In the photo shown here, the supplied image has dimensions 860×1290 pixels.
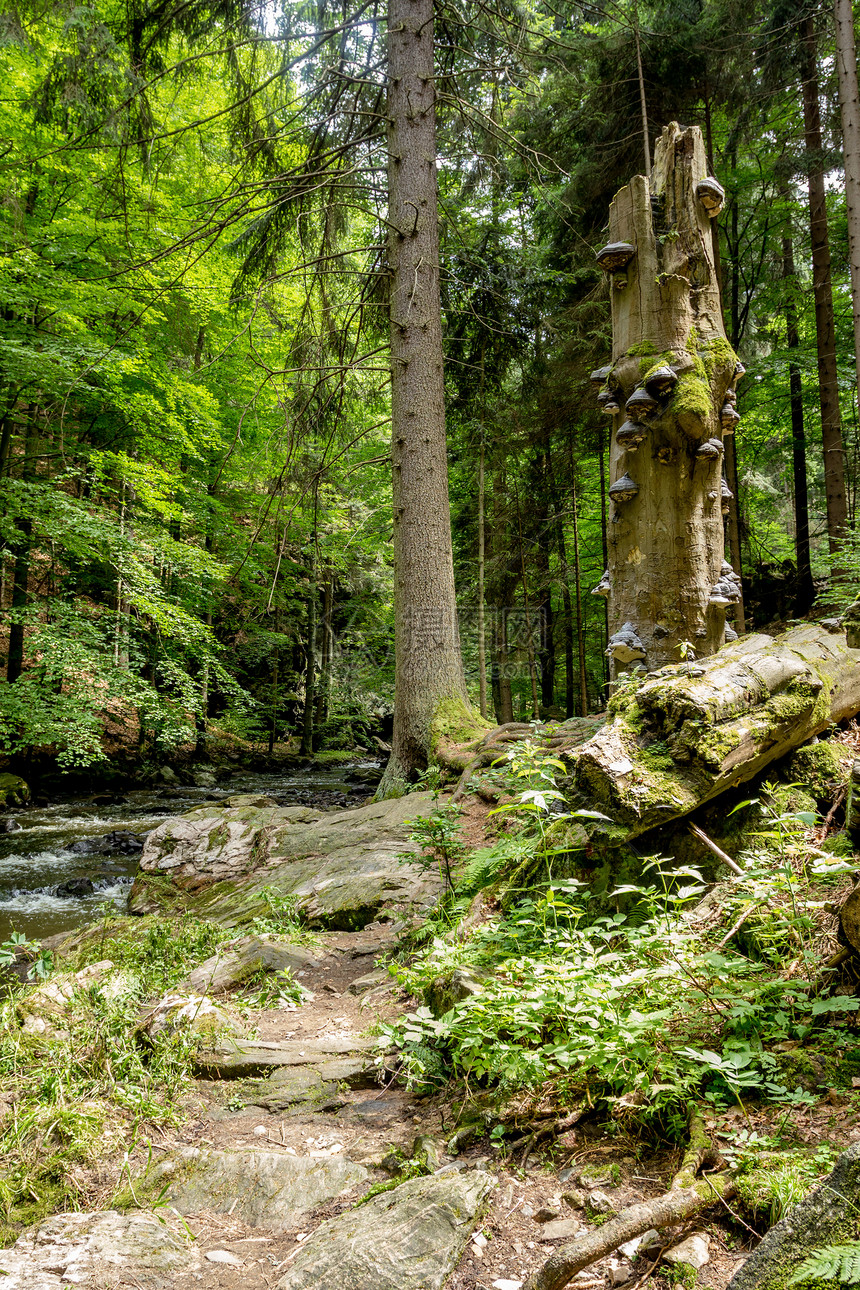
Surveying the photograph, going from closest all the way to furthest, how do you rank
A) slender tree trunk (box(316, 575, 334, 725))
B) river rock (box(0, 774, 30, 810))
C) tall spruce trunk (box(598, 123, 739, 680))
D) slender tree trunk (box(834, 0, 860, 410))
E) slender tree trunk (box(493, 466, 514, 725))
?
tall spruce trunk (box(598, 123, 739, 680))
slender tree trunk (box(834, 0, 860, 410))
river rock (box(0, 774, 30, 810))
slender tree trunk (box(493, 466, 514, 725))
slender tree trunk (box(316, 575, 334, 725))

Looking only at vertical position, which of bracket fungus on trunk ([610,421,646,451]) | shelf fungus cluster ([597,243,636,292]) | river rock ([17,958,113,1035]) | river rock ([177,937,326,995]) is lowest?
river rock ([177,937,326,995])

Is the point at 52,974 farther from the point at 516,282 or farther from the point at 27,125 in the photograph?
the point at 27,125

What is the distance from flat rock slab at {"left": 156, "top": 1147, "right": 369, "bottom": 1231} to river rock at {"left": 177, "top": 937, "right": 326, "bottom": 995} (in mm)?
1752

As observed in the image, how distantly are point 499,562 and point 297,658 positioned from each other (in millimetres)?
12124

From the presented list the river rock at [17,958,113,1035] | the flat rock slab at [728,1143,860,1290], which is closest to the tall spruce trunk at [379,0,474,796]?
the river rock at [17,958,113,1035]

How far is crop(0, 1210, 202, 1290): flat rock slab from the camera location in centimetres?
191

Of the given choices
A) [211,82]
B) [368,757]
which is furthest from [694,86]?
[368,757]

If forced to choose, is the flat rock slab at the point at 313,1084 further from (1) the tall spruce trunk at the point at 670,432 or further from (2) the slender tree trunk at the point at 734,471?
(2) the slender tree trunk at the point at 734,471

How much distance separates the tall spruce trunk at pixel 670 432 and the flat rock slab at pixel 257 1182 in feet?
Answer: 10.8

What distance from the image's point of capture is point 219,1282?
1978 mm

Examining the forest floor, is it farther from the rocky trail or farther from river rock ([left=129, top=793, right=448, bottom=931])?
river rock ([left=129, top=793, right=448, bottom=931])

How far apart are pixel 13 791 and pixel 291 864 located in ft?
28.5

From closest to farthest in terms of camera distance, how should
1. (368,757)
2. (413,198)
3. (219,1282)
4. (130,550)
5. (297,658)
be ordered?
(219,1282)
(413,198)
(130,550)
(368,757)
(297,658)

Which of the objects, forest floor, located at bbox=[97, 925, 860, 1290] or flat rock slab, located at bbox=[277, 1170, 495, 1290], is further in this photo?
flat rock slab, located at bbox=[277, 1170, 495, 1290]
